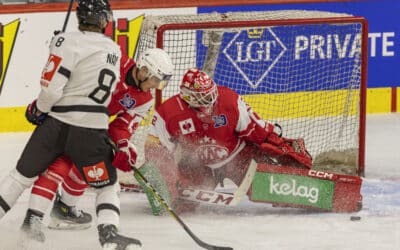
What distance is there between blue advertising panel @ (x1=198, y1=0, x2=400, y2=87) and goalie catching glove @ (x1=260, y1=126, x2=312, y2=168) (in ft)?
7.57

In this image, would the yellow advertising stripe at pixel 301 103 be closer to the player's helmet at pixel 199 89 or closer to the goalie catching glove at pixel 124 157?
the player's helmet at pixel 199 89

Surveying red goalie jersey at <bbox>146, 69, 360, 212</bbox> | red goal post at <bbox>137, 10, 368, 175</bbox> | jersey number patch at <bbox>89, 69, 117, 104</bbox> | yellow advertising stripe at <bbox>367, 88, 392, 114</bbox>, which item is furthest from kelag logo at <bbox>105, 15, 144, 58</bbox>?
jersey number patch at <bbox>89, 69, 117, 104</bbox>

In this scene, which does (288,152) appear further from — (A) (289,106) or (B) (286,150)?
(A) (289,106)

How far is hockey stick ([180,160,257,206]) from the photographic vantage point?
20.8ft

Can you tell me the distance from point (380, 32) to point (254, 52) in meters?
1.16

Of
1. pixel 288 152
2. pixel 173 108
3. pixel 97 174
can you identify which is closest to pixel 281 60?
pixel 288 152

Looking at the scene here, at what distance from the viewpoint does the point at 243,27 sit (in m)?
7.18

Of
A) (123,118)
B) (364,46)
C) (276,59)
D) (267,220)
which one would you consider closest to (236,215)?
(267,220)

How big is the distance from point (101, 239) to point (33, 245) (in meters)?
0.43

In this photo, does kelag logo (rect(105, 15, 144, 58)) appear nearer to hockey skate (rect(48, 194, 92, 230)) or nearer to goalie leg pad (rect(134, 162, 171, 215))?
goalie leg pad (rect(134, 162, 171, 215))

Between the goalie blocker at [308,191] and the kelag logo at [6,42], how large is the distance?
253 centimetres

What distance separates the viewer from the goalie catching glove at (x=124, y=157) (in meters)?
5.47

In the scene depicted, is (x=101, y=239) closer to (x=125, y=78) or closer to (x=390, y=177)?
(x=125, y=78)

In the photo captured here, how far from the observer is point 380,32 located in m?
8.94
